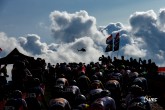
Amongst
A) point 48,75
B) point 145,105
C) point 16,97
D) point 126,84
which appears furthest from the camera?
point 48,75

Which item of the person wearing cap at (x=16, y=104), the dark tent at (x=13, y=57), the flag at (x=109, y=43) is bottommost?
the person wearing cap at (x=16, y=104)

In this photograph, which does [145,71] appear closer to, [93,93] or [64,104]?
[93,93]

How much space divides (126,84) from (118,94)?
18.9 feet

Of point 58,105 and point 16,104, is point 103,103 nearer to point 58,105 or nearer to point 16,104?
point 58,105

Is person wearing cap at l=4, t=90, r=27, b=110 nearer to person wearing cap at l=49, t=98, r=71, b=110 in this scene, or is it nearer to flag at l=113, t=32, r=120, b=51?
person wearing cap at l=49, t=98, r=71, b=110

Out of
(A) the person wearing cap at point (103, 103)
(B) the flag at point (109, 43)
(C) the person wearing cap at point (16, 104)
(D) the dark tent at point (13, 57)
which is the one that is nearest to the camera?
(A) the person wearing cap at point (103, 103)

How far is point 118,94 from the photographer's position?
61.3 feet

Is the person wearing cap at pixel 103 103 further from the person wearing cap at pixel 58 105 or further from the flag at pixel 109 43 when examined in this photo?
the flag at pixel 109 43

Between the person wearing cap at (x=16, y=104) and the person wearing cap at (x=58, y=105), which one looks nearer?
the person wearing cap at (x=58, y=105)

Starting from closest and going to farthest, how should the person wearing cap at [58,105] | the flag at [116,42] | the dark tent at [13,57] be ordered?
the person wearing cap at [58,105] → the dark tent at [13,57] → the flag at [116,42]

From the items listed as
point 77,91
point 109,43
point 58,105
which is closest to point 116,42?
point 109,43

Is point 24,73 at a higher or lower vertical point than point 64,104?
higher

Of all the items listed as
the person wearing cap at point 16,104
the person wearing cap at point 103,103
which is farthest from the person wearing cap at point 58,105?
the person wearing cap at point 16,104

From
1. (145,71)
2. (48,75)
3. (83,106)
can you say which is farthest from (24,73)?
(48,75)
